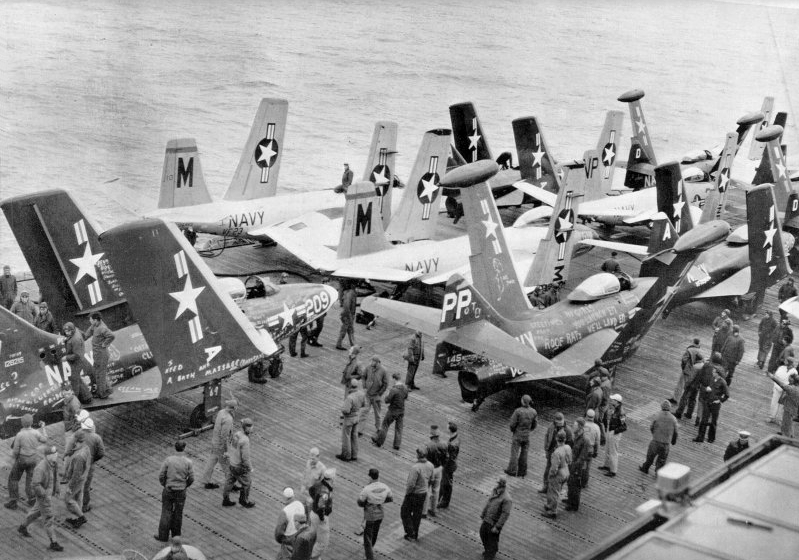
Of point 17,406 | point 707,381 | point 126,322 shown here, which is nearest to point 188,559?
point 17,406

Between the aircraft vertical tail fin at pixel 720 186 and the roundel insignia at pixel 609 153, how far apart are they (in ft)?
13.8

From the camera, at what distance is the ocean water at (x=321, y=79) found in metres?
41.7

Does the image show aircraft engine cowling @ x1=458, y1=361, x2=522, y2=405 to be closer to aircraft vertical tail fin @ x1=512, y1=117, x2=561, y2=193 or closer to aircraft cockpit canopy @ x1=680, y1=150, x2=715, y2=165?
aircraft vertical tail fin @ x1=512, y1=117, x2=561, y2=193

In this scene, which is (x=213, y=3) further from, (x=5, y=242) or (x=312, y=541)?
(x=312, y=541)

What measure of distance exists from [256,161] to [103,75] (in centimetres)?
3132

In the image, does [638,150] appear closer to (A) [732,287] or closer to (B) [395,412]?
(A) [732,287]

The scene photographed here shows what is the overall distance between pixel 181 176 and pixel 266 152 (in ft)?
9.95

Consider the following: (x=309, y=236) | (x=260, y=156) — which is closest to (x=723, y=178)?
(x=309, y=236)

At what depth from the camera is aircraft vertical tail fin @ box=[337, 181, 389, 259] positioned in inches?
890

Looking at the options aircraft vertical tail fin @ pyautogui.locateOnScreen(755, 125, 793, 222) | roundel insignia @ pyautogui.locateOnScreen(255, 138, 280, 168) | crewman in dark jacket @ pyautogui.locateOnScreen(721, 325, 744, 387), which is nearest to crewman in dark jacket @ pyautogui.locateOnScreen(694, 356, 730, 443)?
crewman in dark jacket @ pyautogui.locateOnScreen(721, 325, 744, 387)

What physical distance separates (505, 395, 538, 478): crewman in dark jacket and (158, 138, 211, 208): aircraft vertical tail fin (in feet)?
39.1

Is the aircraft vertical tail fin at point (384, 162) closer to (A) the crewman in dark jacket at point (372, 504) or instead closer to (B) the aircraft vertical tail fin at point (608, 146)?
(B) the aircraft vertical tail fin at point (608, 146)

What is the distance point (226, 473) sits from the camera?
48.4 ft

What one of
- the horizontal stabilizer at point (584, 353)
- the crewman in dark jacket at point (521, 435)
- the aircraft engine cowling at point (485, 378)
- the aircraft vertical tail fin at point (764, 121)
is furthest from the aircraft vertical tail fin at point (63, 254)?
the aircraft vertical tail fin at point (764, 121)
